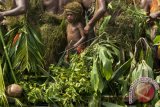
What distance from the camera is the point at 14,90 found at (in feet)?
19.4

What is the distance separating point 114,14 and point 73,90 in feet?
4.09

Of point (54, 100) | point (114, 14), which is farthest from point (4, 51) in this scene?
point (114, 14)

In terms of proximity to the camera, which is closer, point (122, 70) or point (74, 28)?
point (122, 70)

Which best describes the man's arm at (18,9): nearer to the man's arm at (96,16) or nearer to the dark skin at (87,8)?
the dark skin at (87,8)

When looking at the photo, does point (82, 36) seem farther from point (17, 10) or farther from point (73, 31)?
point (17, 10)

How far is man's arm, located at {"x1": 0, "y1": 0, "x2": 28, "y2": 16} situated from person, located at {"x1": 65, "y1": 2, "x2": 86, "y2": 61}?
0.52 metres

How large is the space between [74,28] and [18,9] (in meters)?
0.75

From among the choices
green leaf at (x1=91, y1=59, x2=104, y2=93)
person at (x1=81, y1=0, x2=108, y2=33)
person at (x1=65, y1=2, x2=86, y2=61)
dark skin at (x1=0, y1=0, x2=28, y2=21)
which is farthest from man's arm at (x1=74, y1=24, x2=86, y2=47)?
green leaf at (x1=91, y1=59, x2=104, y2=93)

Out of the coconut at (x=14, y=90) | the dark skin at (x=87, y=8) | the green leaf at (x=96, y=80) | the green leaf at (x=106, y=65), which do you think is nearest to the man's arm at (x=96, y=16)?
the dark skin at (x=87, y=8)

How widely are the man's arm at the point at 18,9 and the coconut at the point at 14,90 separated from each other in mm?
944

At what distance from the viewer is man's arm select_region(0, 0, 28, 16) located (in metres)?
6.39

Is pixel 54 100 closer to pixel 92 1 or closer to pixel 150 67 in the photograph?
pixel 150 67

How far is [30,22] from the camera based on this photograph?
6.64 metres

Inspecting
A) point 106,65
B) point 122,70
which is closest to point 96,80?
point 106,65
